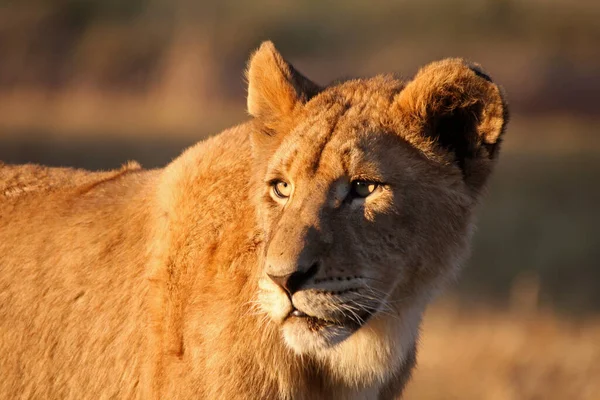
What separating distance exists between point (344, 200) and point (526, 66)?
794 inches

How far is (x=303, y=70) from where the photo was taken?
78.1 ft

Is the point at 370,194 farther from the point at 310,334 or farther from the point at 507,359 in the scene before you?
the point at 507,359

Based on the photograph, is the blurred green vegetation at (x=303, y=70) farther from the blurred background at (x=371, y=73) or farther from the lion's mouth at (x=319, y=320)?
the lion's mouth at (x=319, y=320)

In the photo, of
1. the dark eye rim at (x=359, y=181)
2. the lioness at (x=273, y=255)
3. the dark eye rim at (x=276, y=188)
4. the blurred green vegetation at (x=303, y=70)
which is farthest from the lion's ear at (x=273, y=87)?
the blurred green vegetation at (x=303, y=70)

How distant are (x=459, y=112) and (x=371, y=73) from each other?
55.1 feet

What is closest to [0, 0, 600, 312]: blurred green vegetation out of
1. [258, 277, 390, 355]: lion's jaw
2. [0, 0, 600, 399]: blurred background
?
[0, 0, 600, 399]: blurred background

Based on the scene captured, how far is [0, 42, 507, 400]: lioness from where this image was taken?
443 centimetres

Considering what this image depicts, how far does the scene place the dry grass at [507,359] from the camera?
8711mm

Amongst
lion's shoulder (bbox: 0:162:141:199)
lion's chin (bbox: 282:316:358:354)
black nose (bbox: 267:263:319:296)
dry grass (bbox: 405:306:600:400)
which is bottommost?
dry grass (bbox: 405:306:600:400)

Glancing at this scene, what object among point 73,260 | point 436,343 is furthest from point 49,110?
point 73,260

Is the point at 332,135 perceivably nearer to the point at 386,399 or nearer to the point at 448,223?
the point at 448,223

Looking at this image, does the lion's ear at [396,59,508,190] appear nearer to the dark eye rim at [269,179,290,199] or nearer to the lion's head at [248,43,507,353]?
the lion's head at [248,43,507,353]

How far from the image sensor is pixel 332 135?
4621mm

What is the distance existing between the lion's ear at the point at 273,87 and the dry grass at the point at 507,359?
13.1 ft
